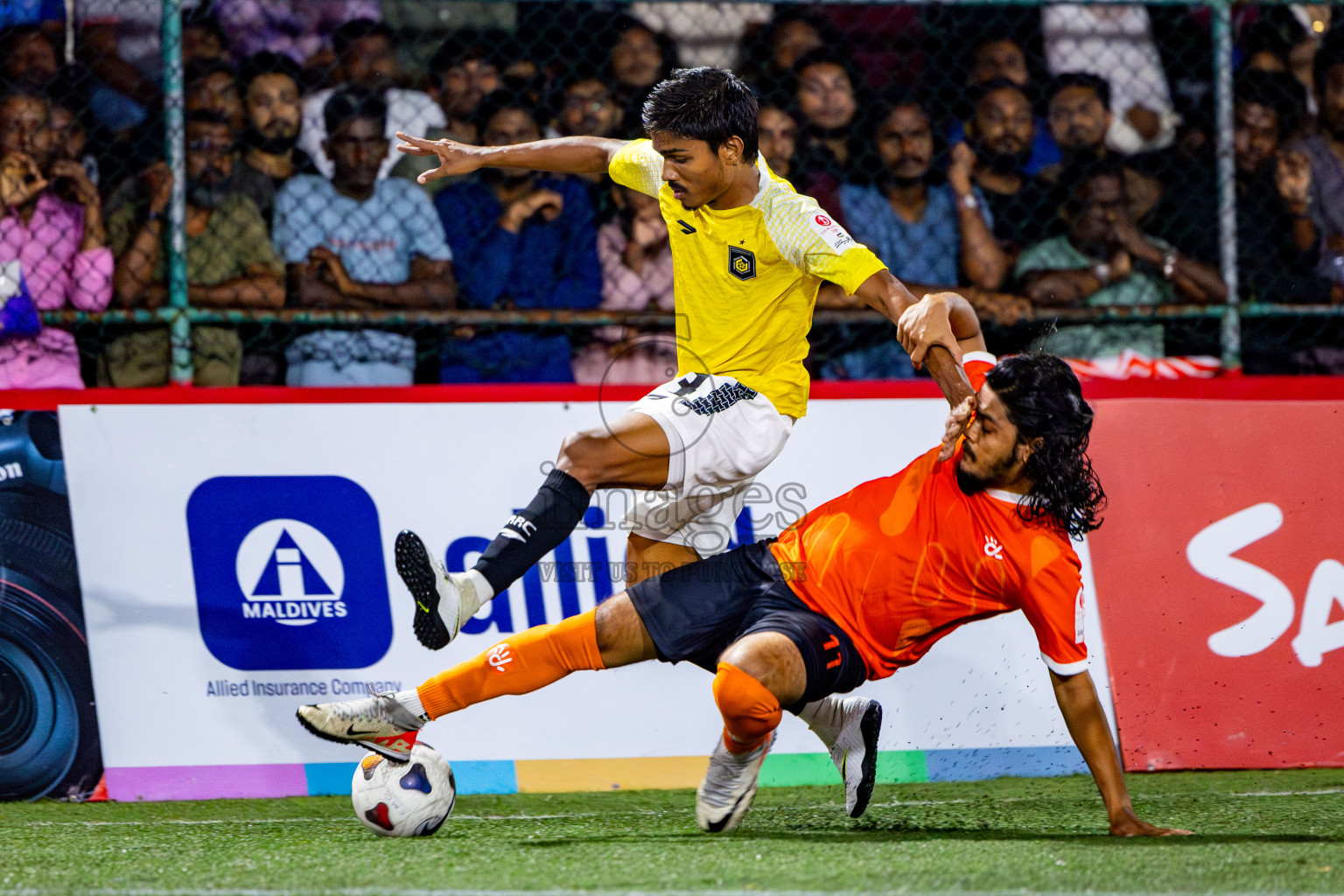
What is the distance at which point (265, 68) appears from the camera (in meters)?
5.63

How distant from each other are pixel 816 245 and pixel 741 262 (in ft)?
0.91

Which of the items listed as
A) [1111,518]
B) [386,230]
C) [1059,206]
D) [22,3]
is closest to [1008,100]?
[1059,206]

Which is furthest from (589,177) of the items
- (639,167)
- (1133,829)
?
(1133,829)

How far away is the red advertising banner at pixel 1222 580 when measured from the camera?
4.61 meters

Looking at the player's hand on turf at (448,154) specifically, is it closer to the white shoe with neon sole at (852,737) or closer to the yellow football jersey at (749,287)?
the yellow football jersey at (749,287)

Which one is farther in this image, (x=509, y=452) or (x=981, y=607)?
(x=509, y=452)

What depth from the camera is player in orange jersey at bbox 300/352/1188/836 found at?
3.33 metres

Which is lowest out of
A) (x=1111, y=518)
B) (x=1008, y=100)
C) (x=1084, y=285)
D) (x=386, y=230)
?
(x=1111, y=518)

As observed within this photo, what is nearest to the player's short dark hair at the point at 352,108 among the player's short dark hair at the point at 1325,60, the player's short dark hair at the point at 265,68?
the player's short dark hair at the point at 265,68

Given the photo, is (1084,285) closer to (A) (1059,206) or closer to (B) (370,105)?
(A) (1059,206)

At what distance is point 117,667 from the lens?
14.7 ft

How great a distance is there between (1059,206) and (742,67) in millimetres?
1500

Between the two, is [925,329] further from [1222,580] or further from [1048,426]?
[1222,580]

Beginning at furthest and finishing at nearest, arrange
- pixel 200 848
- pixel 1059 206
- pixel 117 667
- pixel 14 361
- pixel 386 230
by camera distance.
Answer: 1. pixel 1059 206
2. pixel 386 230
3. pixel 14 361
4. pixel 117 667
5. pixel 200 848
